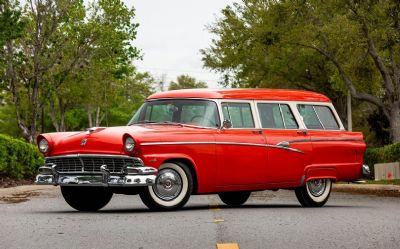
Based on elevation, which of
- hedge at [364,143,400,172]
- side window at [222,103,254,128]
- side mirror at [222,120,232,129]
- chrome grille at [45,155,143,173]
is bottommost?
hedge at [364,143,400,172]

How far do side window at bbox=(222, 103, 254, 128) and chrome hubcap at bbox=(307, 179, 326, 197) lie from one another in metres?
1.64

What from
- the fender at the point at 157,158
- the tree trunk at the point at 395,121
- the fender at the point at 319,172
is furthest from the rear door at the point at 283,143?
the tree trunk at the point at 395,121

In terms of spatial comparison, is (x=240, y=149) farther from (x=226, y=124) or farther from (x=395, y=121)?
(x=395, y=121)

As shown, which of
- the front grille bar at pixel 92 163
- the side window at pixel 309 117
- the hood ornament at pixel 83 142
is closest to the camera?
the front grille bar at pixel 92 163

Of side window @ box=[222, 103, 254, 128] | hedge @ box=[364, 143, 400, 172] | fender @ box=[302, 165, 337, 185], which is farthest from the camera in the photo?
hedge @ box=[364, 143, 400, 172]

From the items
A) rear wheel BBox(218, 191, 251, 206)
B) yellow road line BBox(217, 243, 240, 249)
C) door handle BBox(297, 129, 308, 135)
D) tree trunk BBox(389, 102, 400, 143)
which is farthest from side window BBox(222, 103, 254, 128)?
tree trunk BBox(389, 102, 400, 143)

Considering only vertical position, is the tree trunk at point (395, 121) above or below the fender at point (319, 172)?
above

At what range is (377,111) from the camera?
209 feet

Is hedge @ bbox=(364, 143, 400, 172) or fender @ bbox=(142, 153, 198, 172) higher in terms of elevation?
fender @ bbox=(142, 153, 198, 172)

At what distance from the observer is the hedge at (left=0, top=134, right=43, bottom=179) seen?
25141mm

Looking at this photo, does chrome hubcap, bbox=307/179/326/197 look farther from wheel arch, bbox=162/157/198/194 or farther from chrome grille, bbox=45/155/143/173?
chrome grille, bbox=45/155/143/173

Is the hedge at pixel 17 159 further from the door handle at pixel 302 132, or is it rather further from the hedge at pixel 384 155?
the hedge at pixel 384 155

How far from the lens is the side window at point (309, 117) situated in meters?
15.3

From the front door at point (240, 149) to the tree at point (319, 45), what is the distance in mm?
Result: 12604
